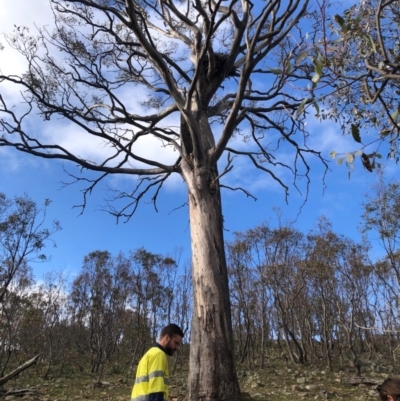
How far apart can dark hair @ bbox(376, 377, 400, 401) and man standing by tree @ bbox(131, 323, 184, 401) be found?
1.29 meters

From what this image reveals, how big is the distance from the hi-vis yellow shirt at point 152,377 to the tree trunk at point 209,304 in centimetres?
156

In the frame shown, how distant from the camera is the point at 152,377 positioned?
258 cm

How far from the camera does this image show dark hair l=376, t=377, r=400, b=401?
2.19 metres

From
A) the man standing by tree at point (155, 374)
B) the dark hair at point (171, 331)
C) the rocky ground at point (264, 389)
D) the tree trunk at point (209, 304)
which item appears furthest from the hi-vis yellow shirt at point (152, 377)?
the rocky ground at point (264, 389)

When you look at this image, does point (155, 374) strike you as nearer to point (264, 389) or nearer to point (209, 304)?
point (209, 304)

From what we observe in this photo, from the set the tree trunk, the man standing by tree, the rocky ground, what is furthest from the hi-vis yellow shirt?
the rocky ground

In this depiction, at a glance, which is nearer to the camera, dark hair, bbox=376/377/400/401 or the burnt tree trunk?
dark hair, bbox=376/377/400/401

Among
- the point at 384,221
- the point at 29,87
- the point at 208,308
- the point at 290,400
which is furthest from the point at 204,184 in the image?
the point at 384,221

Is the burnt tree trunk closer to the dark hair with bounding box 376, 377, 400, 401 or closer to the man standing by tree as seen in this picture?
the man standing by tree

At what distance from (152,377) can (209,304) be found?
1845 mm

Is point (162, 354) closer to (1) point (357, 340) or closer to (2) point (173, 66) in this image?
(2) point (173, 66)

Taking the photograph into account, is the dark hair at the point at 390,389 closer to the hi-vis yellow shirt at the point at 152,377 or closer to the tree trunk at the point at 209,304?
the hi-vis yellow shirt at the point at 152,377

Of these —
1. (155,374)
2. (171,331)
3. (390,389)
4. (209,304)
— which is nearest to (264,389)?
(209,304)

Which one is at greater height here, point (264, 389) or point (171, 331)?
point (171, 331)
